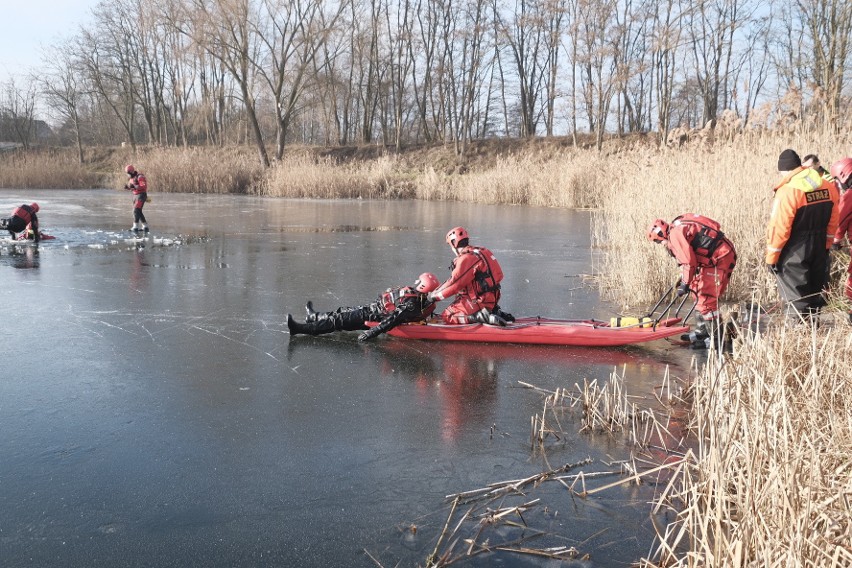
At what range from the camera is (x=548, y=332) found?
6.58 metres

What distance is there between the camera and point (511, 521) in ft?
11.3

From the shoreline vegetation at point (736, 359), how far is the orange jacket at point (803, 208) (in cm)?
61

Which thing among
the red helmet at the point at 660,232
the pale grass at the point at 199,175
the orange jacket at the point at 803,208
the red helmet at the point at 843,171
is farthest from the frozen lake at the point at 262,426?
the pale grass at the point at 199,175

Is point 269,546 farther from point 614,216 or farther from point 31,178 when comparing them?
point 31,178

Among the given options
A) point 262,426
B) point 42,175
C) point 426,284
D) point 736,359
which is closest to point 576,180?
point 426,284

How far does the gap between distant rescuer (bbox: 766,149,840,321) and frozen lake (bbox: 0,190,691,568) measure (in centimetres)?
134

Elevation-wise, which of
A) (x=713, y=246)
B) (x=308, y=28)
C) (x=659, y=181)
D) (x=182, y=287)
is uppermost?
(x=308, y=28)

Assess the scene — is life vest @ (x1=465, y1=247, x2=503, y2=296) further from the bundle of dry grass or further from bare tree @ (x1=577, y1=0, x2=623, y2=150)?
bare tree @ (x1=577, y1=0, x2=623, y2=150)

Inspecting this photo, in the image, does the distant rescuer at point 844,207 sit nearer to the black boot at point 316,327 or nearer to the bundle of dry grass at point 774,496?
the bundle of dry grass at point 774,496

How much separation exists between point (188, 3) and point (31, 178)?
1108 cm

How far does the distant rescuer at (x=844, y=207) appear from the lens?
7030 millimetres

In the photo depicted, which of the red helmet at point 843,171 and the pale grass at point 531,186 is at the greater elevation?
the pale grass at point 531,186

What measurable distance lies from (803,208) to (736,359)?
3.14 metres

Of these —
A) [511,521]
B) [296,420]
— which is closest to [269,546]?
[511,521]
